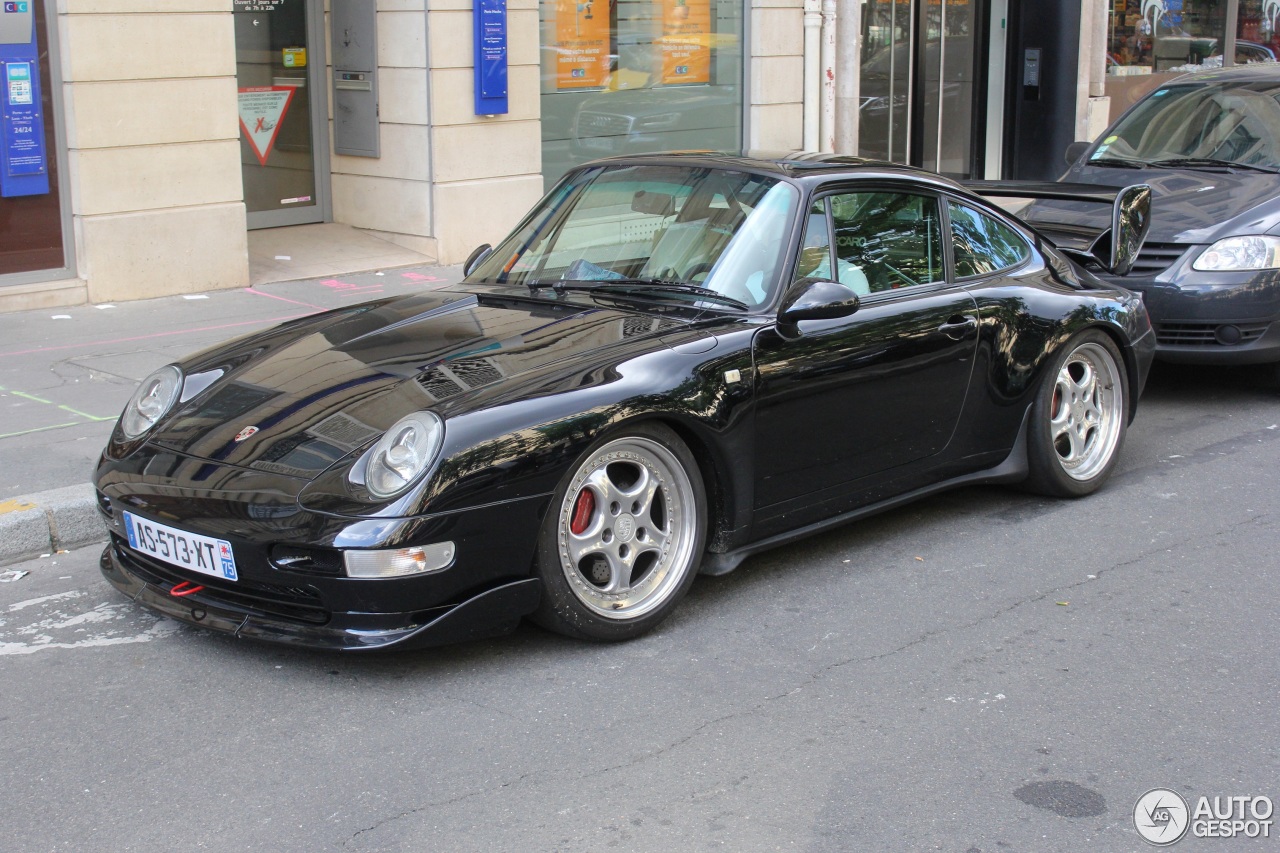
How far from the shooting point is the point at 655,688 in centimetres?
427

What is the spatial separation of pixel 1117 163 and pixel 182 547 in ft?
22.7

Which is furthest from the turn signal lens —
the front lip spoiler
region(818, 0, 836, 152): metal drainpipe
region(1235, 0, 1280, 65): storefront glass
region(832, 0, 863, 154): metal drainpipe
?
region(1235, 0, 1280, 65): storefront glass

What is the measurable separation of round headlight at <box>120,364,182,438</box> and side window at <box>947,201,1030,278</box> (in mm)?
2993

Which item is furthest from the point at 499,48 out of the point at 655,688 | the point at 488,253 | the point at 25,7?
the point at 655,688

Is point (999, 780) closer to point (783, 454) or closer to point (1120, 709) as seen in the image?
point (1120, 709)

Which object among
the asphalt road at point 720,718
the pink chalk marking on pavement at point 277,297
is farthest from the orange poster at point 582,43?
the asphalt road at point 720,718

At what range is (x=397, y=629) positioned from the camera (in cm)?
410

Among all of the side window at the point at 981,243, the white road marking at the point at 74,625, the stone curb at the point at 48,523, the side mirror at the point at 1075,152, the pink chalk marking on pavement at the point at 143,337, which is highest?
the side mirror at the point at 1075,152

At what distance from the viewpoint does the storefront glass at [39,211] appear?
9.34 metres

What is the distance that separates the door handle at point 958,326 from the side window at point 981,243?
22 cm

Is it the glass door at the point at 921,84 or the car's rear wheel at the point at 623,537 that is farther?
the glass door at the point at 921,84

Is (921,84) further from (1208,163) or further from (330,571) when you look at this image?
(330,571)

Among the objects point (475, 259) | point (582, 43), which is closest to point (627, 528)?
point (475, 259)

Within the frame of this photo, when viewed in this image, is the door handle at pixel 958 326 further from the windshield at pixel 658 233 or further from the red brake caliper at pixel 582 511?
the red brake caliper at pixel 582 511
